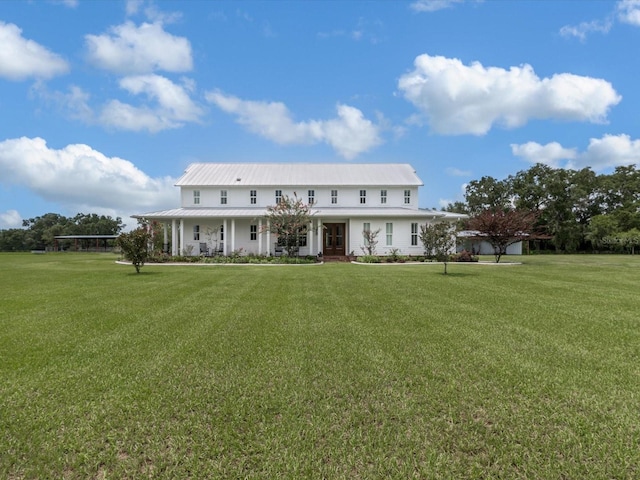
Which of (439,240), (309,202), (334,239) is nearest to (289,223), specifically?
(334,239)

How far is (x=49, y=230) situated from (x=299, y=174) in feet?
145

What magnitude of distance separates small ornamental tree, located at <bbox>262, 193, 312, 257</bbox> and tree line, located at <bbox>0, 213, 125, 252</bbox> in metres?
41.9

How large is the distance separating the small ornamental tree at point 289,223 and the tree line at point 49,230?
4186 centimetres

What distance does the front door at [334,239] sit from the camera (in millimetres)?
26516

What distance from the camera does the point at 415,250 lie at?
25781 mm

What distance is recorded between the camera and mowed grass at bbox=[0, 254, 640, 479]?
266 cm

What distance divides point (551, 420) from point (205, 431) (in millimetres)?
2971

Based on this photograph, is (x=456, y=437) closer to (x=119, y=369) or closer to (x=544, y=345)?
(x=544, y=345)

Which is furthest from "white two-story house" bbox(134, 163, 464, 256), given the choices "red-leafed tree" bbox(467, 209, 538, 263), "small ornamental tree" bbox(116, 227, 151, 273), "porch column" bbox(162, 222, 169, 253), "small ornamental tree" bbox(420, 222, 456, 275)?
"small ornamental tree" bbox(420, 222, 456, 275)

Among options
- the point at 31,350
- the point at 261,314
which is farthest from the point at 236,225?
the point at 31,350

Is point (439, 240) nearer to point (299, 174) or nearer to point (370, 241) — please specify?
point (370, 241)

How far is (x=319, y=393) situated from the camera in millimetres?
3668

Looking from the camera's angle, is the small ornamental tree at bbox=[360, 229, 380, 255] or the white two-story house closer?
the small ornamental tree at bbox=[360, 229, 380, 255]

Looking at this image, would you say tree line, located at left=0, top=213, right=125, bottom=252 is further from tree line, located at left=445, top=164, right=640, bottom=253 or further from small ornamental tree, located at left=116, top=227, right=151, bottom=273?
tree line, located at left=445, top=164, right=640, bottom=253
